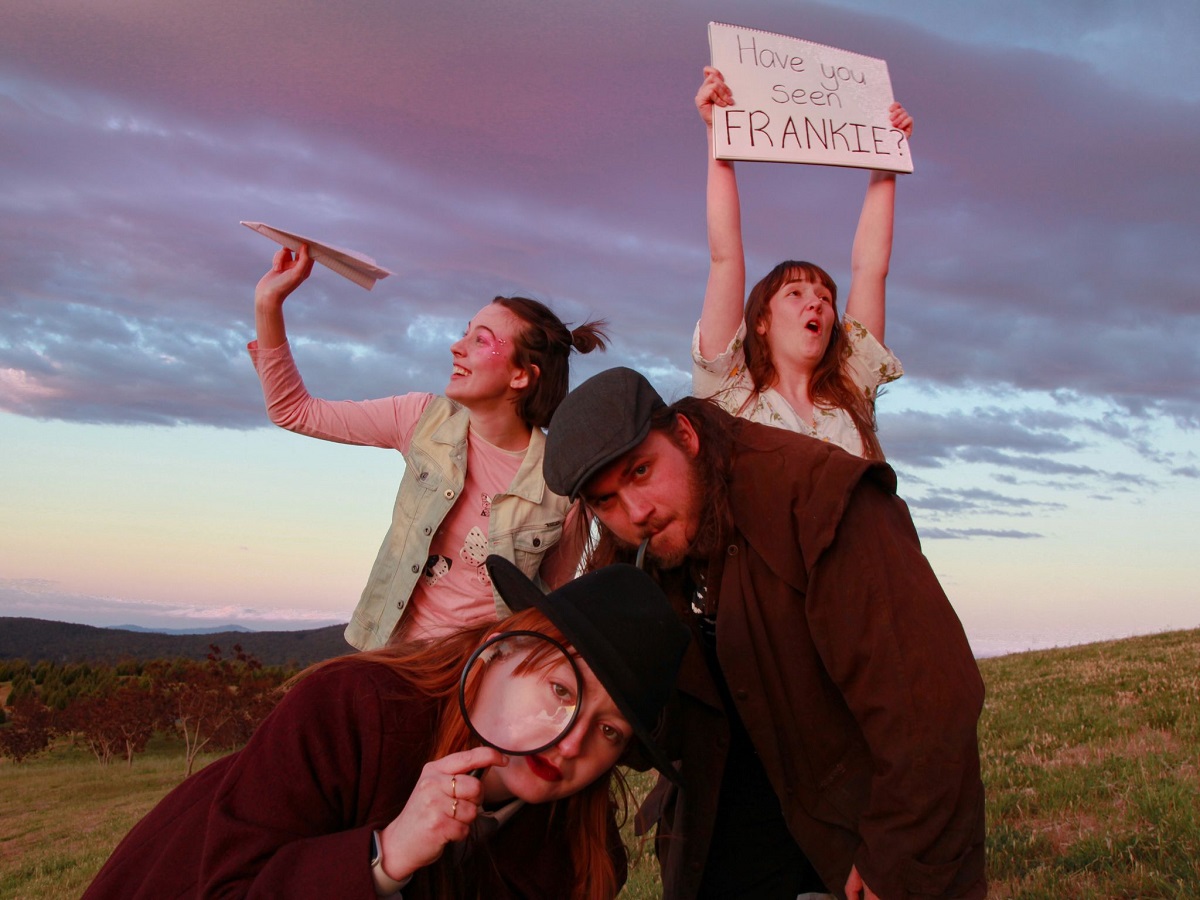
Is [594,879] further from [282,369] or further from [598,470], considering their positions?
[282,369]

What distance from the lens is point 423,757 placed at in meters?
2.70

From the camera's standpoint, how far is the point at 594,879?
9.90 ft

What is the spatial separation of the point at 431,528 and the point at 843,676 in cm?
261

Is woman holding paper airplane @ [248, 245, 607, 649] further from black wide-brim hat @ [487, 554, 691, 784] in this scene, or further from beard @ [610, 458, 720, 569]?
black wide-brim hat @ [487, 554, 691, 784]

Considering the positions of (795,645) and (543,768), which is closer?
(543,768)

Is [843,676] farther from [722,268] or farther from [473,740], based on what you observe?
[722,268]

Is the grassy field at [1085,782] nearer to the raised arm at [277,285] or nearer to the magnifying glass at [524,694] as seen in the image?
the magnifying glass at [524,694]

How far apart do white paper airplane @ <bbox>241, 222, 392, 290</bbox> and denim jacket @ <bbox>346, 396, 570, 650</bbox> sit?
936mm

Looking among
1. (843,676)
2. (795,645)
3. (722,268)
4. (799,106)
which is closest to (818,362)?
(722,268)

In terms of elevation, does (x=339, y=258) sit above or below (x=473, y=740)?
above

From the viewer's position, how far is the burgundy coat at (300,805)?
2.40m

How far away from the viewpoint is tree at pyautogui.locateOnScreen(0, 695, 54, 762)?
3331cm

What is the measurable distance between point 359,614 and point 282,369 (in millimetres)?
1272

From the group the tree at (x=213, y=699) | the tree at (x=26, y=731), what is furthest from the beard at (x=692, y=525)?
the tree at (x=26, y=731)
